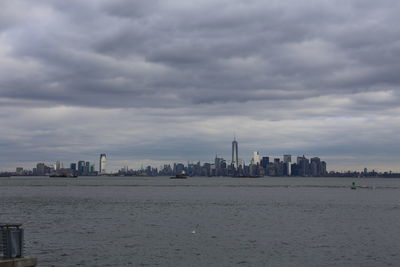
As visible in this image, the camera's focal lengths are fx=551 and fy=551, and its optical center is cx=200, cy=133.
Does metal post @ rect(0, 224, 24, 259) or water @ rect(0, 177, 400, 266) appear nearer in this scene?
metal post @ rect(0, 224, 24, 259)

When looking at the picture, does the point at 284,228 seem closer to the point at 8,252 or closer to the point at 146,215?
the point at 146,215

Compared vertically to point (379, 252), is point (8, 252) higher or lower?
higher

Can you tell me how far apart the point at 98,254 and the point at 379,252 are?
1093 inches

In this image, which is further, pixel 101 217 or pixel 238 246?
pixel 101 217

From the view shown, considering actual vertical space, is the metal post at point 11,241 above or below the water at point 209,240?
above

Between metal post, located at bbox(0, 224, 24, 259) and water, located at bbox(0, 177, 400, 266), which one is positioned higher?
metal post, located at bbox(0, 224, 24, 259)

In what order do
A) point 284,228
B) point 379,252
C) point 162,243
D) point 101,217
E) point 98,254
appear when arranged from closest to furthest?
1. point 98,254
2. point 379,252
3. point 162,243
4. point 284,228
5. point 101,217

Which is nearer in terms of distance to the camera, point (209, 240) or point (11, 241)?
point (11, 241)

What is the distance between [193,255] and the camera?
51.9m

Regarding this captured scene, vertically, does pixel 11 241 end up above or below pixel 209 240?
above

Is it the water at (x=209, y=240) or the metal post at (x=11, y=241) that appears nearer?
the metal post at (x=11, y=241)

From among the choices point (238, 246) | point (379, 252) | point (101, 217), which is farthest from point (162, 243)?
point (101, 217)

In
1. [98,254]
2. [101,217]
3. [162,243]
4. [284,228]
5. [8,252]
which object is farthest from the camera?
[101,217]

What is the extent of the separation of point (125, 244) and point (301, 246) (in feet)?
60.7
